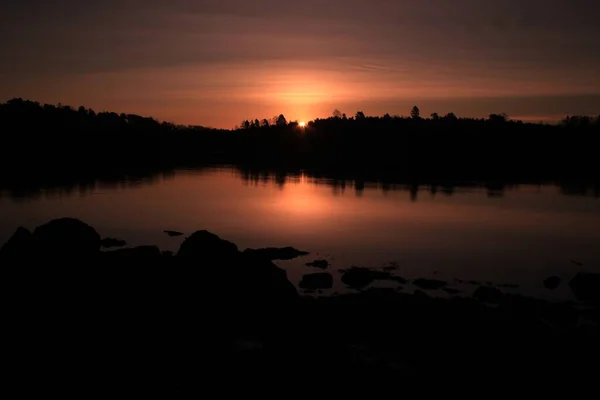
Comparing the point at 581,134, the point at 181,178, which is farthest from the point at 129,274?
the point at 581,134

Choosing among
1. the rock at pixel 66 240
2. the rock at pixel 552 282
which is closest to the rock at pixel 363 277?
the rock at pixel 552 282

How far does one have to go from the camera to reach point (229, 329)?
18.2 metres

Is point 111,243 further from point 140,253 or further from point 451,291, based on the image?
point 451,291

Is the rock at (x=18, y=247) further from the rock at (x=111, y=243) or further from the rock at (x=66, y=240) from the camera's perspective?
the rock at (x=111, y=243)

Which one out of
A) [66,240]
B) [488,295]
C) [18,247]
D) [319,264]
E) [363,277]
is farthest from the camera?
[319,264]

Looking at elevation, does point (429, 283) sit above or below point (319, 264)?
above

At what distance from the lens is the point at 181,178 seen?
102m

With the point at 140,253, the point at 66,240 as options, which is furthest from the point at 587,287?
the point at 66,240

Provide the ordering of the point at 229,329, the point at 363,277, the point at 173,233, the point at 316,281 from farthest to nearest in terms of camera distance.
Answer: the point at 173,233
the point at 363,277
the point at 316,281
the point at 229,329

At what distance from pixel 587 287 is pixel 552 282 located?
255cm

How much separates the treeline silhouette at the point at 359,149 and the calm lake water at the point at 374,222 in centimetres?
2950

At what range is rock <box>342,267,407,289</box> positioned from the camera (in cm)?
2650

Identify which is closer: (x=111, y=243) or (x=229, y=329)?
(x=229, y=329)

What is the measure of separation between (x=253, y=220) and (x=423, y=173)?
71.2 m
